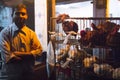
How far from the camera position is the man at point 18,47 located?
1969 millimetres

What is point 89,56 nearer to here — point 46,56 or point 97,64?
point 97,64

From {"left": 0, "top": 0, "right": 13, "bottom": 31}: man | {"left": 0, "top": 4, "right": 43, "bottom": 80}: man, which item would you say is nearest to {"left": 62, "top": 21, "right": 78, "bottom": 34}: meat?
{"left": 0, "top": 4, "right": 43, "bottom": 80}: man

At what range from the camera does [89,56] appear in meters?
1.91

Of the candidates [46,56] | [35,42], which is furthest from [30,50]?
[46,56]

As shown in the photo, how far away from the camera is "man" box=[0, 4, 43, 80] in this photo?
197cm

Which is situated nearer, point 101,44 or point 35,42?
point 101,44

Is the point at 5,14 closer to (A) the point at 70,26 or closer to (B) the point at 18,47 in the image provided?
(B) the point at 18,47

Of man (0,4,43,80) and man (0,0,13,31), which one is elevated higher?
man (0,0,13,31)

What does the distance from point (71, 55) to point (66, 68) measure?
14cm

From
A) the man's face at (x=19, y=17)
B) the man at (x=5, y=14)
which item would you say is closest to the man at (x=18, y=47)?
the man's face at (x=19, y=17)

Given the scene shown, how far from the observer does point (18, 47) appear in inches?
79.7

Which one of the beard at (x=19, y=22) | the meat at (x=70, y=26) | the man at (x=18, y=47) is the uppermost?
the beard at (x=19, y=22)

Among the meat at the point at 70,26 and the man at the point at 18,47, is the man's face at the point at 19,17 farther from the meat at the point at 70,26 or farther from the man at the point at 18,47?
the meat at the point at 70,26

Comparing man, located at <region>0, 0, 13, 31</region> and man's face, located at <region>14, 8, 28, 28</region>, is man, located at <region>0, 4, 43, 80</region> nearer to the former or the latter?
man's face, located at <region>14, 8, 28, 28</region>
